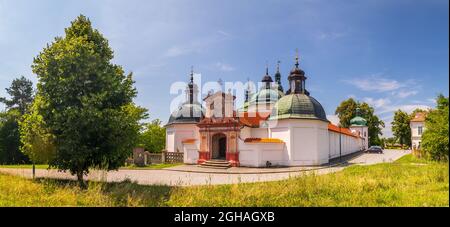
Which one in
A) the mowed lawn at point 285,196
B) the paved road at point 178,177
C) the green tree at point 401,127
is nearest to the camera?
the mowed lawn at point 285,196

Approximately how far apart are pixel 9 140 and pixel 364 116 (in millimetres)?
62965

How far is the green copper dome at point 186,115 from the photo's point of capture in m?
36.1

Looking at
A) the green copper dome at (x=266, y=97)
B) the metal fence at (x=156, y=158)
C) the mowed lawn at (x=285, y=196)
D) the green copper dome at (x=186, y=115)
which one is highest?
the green copper dome at (x=266, y=97)

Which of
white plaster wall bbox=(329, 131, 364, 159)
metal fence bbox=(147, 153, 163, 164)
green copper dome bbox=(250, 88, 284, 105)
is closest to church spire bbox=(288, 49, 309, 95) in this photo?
white plaster wall bbox=(329, 131, 364, 159)

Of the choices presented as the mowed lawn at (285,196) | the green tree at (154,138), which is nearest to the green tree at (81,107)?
the mowed lawn at (285,196)

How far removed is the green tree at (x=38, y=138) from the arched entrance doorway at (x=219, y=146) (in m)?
18.6

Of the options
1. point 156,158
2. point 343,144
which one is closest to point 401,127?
point 343,144

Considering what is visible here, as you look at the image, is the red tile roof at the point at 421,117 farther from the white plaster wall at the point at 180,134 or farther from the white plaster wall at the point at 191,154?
the white plaster wall at the point at 180,134

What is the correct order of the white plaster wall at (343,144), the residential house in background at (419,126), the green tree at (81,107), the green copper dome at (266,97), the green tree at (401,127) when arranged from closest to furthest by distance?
the green tree at (81,107) < the residential house in background at (419,126) < the white plaster wall at (343,144) < the green tree at (401,127) < the green copper dome at (266,97)

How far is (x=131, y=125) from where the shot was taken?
12.9 metres

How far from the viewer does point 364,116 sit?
212 feet

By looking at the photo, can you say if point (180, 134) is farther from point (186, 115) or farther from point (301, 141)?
point (301, 141)
